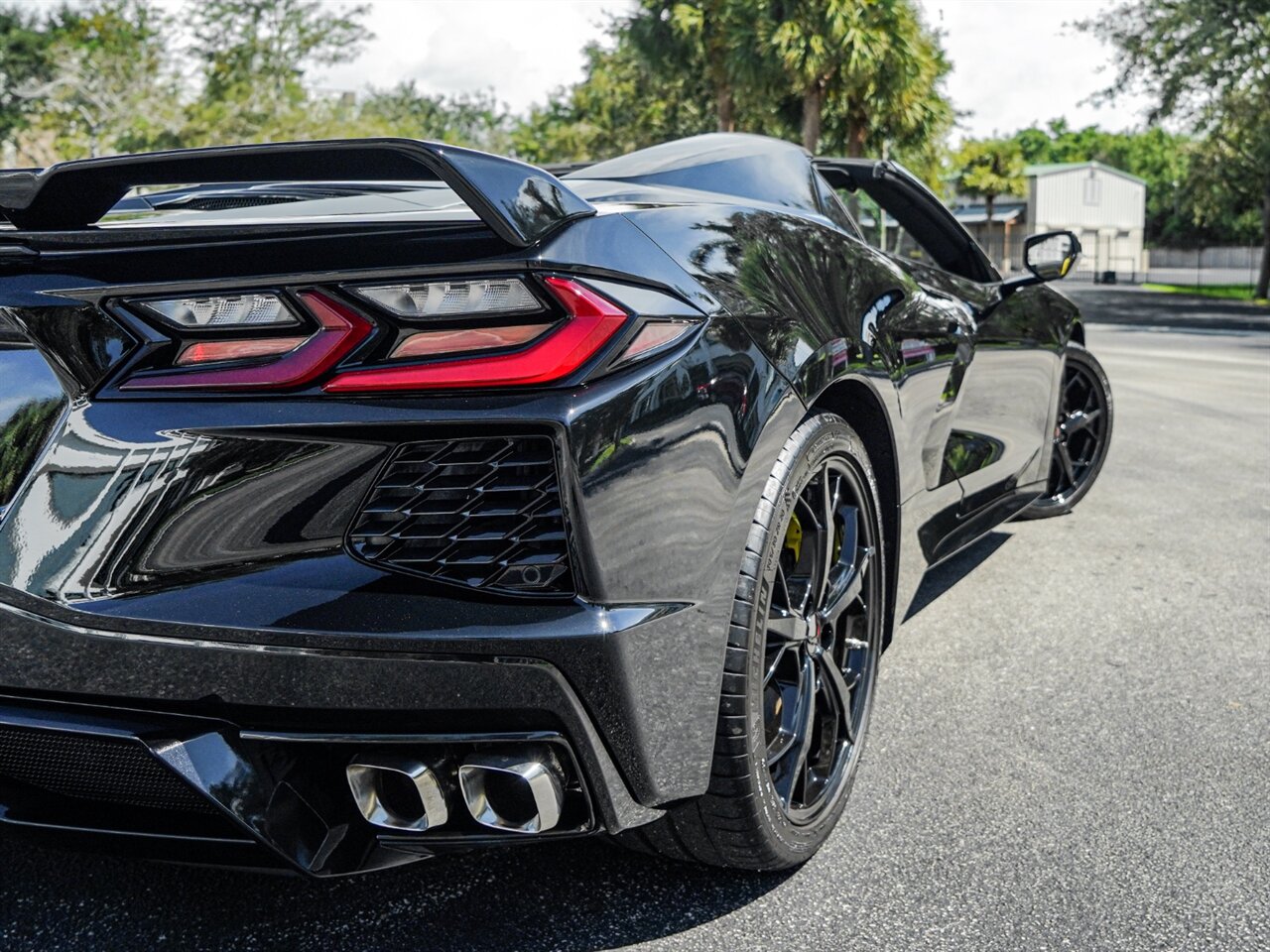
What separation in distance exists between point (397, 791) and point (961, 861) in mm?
1106

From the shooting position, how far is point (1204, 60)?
28078 mm

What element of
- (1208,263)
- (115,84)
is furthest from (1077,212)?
(115,84)

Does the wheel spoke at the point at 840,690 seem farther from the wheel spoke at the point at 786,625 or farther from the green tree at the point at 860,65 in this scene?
the green tree at the point at 860,65

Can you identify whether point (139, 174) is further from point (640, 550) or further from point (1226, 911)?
point (1226, 911)

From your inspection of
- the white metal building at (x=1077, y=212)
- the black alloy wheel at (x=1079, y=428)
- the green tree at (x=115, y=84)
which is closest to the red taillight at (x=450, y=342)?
the black alloy wheel at (x=1079, y=428)

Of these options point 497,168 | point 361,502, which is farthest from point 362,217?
point 361,502

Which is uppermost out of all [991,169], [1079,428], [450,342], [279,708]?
[991,169]

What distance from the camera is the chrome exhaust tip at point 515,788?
169cm

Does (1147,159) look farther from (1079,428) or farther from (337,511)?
(337,511)

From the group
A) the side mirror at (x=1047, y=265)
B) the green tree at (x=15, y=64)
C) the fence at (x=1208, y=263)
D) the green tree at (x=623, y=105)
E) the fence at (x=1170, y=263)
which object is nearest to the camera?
the side mirror at (x=1047, y=265)

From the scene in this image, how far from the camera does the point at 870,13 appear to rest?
81.0 ft

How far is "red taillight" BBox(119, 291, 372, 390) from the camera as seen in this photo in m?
1.63

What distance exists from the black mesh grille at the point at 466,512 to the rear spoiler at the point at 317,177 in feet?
0.95

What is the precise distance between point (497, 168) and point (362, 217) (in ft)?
0.74
